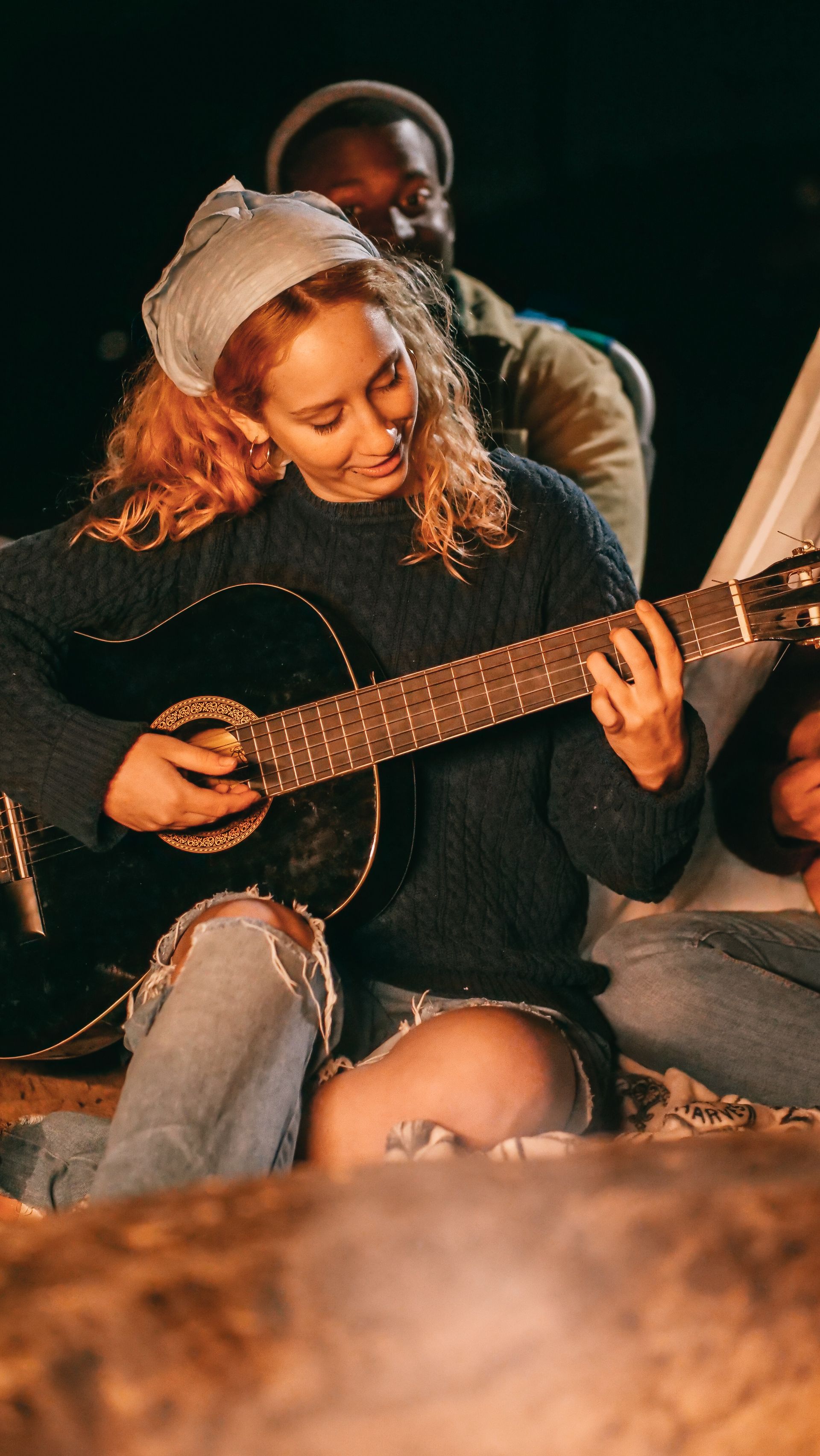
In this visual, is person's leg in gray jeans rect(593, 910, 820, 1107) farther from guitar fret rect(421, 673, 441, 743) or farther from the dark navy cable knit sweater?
guitar fret rect(421, 673, 441, 743)

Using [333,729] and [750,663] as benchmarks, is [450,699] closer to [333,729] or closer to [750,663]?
[333,729]

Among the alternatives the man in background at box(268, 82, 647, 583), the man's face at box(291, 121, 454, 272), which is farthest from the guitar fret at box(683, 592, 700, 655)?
the man's face at box(291, 121, 454, 272)

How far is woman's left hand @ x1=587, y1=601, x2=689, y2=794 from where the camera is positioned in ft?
2.77

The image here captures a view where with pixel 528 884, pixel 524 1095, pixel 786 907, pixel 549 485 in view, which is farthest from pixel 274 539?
pixel 786 907

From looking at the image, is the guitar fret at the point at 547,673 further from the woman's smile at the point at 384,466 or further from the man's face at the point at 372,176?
the man's face at the point at 372,176

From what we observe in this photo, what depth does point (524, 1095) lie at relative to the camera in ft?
2.61

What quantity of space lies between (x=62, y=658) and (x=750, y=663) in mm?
802

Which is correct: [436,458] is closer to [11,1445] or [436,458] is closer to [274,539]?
[274,539]

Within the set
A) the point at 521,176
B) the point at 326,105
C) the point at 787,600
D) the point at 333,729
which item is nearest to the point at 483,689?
the point at 333,729

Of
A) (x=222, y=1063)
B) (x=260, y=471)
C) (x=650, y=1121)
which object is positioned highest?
(x=260, y=471)

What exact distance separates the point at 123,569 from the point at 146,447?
0.14m

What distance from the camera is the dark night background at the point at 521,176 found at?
4.34 feet

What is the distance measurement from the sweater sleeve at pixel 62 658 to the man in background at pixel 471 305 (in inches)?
25.1

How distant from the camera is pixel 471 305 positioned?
5.21 ft
